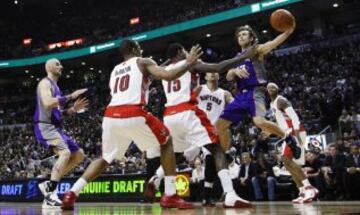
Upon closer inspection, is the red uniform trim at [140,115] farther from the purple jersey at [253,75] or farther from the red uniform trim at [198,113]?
the purple jersey at [253,75]

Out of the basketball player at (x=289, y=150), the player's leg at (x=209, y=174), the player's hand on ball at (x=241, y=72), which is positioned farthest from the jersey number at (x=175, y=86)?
the basketball player at (x=289, y=150)

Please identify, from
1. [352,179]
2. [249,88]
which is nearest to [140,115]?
[249,88]

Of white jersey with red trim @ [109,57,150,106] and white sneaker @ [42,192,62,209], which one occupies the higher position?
white jersey with red trim @ [109,57,150,106]

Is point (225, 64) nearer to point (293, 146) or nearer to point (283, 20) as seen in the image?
point (283, 20)

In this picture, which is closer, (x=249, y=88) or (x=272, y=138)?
(x=249, y=88)

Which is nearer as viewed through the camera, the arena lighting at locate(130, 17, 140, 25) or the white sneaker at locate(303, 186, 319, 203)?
the white sneaker at locate(303, 186, 319, 203)

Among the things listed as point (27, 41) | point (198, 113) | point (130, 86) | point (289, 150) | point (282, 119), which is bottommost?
point (289, 150)

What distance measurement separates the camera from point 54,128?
6.81 m

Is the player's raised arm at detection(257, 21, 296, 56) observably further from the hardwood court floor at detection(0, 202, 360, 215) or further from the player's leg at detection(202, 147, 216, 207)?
the hardwood court floor at detection(0, 202, 360, 215)

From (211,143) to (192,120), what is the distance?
13.6 inches

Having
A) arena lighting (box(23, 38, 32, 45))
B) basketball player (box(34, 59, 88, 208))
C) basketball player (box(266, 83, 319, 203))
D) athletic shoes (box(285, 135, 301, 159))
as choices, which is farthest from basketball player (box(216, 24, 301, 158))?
arena lighting (box(23, 38, 32, 45))

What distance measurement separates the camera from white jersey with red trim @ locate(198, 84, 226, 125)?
251 inches

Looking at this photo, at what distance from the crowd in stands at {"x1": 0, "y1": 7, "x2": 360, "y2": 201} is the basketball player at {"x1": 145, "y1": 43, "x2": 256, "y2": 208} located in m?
2.52

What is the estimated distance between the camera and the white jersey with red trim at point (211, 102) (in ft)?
20.9
